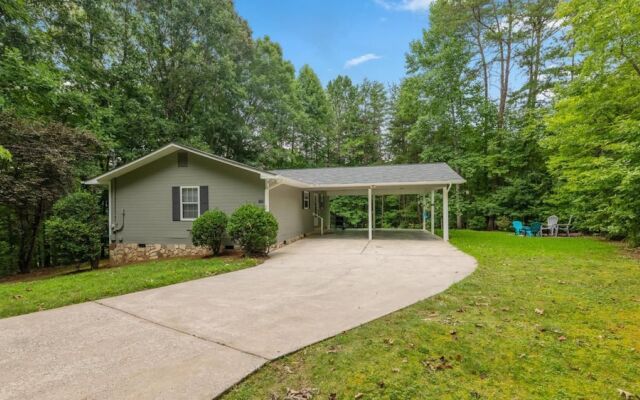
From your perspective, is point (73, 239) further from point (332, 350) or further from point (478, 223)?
point (478, 223)

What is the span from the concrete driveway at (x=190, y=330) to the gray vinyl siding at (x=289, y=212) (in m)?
4.37

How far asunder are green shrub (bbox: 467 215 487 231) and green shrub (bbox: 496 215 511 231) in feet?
3.20

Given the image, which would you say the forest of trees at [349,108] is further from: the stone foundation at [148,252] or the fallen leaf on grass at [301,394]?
the fallen leaf on grass at [301,394]

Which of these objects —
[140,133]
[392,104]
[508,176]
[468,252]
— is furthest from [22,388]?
[392,104]

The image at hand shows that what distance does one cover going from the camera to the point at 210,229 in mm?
9414

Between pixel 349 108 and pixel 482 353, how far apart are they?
25.0 m

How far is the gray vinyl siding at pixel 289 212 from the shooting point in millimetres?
10891

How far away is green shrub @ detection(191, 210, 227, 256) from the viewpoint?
9.41 m

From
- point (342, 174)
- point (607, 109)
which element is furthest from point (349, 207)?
point (607, 109)

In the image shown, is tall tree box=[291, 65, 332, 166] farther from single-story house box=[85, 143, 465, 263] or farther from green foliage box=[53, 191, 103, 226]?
green foliage box=[53, 191, 103, 226]

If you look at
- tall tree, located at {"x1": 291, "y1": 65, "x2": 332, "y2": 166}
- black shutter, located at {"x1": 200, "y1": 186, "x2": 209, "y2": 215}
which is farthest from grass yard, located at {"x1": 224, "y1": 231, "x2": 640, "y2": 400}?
tall tree, located at {"x1": 291, "y1": 65, "x2": 332, "y2": 166}

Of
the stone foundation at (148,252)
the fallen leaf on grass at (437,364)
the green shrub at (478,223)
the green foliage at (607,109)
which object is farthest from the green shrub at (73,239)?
the green shrub at (478,223)

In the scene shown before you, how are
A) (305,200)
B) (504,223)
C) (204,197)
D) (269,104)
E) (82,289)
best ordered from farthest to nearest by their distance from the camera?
(269,104), (504,223), (305,200), (204,197), (82,289)

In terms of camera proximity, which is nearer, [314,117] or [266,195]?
[266,195]
